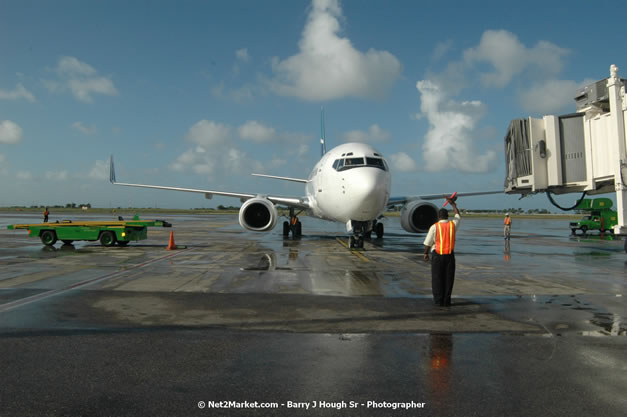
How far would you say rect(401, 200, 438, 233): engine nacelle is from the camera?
58.6 ft

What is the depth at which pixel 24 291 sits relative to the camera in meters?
7.46

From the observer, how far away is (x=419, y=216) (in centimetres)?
1814

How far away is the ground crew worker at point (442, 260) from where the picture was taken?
6.73m

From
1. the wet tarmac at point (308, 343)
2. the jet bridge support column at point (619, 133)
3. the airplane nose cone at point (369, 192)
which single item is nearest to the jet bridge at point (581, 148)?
the jet bridge support column at point (619, 133)

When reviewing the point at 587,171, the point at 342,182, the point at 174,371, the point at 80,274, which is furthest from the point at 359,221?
the point at 174,371

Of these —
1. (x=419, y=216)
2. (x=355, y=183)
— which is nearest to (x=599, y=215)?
(x=419, y=216)

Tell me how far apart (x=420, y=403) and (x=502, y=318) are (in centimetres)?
325

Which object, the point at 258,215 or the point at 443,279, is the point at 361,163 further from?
the point at 443,279

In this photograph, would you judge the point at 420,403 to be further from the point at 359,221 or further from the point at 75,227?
the point at 75,227

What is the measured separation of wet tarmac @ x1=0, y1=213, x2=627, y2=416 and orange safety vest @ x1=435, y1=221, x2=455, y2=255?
90 cm

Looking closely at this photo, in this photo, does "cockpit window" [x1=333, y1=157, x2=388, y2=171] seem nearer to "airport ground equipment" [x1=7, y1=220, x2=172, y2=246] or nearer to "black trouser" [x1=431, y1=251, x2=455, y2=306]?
"black trouser" [x1=431, y1=251, x2=455, y2=306]

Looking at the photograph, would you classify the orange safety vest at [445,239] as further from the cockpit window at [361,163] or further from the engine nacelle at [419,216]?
the engine nacelle at [419,216]

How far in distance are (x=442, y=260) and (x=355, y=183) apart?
7410mm

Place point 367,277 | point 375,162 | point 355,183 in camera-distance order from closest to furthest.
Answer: point 367,277 < point 355,183 < point 375,162
